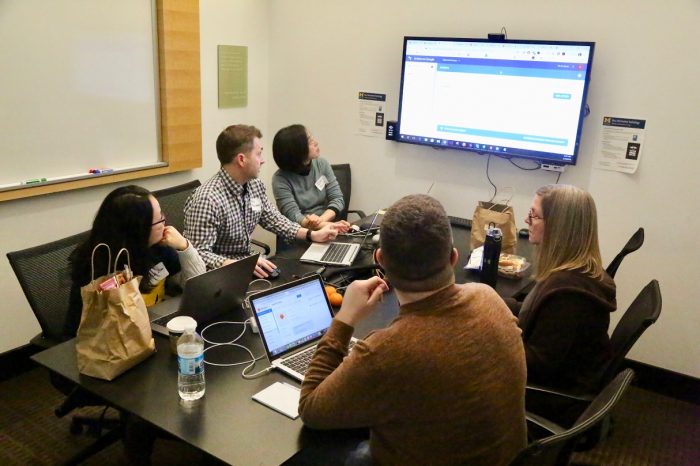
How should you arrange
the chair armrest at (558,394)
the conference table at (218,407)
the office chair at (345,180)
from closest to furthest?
the conference table at (218,407) < the chair armrest at (558,394) < the office chair at (345,180)

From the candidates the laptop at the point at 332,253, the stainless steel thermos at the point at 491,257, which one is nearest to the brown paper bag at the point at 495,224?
the stainless steel thermos at the point at 491,257

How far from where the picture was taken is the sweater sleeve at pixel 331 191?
3.59m

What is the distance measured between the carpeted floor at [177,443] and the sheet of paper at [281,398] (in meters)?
1.04

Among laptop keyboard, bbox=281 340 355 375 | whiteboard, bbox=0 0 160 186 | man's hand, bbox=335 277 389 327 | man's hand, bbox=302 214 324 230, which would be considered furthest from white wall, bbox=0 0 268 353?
man's hand, bbox=335 277 389 327

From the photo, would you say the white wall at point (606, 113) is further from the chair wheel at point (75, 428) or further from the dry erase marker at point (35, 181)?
the chair wheel at point (75, 428)

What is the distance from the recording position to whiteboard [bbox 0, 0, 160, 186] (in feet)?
8.80

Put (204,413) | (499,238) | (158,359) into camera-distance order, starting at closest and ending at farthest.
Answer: (204,413)
(158,359)
(499,238)

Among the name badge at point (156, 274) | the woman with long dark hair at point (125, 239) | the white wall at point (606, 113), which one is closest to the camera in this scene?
the woman with long dark hair at point (125, 239)

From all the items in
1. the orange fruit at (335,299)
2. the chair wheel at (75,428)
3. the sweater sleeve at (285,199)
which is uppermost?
the sweater sleeve at (285,199)

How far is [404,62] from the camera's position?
11.7 ft

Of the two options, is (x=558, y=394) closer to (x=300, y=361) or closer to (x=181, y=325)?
(x=300, y=361)

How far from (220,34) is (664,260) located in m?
3.11

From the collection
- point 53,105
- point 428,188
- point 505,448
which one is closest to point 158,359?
point 505,448

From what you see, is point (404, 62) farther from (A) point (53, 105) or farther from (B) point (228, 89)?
(A) point (53, 105)
